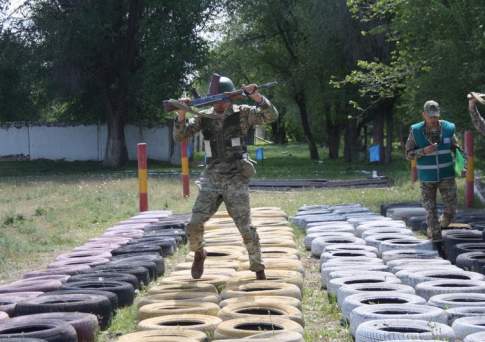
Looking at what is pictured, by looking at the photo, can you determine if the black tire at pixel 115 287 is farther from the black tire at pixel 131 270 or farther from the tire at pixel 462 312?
the tire at pixel 462 312

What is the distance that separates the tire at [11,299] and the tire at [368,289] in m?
2.83

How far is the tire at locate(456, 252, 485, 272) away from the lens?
8.60m

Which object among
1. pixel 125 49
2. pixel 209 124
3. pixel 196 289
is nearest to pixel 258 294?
pixel 196 289

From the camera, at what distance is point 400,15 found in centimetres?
1986

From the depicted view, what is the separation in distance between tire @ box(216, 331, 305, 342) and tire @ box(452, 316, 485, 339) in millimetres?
1136

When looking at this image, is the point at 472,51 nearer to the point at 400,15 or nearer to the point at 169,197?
the point at 400,15

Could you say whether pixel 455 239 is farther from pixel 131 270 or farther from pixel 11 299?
pixel 11 299

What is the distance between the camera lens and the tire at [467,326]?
5.73 m

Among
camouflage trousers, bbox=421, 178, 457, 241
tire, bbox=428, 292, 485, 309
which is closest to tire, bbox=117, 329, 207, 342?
tire, bbox=428, 292, 485, 309

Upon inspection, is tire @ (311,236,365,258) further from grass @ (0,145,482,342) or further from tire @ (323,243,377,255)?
tire @ (323,243,377,255)

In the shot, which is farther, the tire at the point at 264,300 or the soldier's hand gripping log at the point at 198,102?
the soldier's hand gripping log at the point at 198,102

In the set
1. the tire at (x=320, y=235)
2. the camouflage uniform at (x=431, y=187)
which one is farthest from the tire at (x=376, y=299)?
the tire at (x=320, y=235)

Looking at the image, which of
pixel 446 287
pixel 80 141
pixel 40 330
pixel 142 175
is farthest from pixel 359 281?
pixel 80 141

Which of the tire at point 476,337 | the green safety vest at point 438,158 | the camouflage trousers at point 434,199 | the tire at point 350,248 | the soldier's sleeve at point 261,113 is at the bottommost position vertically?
the tire at point 476,337
